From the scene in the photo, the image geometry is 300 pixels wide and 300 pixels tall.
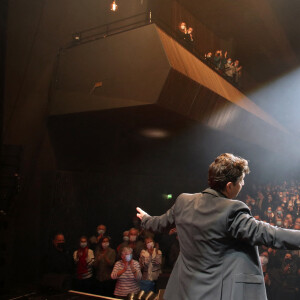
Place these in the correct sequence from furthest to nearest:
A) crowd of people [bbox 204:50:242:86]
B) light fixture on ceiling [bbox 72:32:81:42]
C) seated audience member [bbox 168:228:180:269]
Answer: crowd of people [bbox 204:50:242:86], light fixture on ceiling [bbox 72:32:81:42], seated audience member [bbox 168:228:180:269]

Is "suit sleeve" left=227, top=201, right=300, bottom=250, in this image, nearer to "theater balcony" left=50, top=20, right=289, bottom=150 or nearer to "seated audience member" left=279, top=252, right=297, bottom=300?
"seated audience member" left=279, top=252, right=297, bottom=300

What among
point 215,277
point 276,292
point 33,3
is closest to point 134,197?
point 276,292

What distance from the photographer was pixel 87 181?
7.82 m

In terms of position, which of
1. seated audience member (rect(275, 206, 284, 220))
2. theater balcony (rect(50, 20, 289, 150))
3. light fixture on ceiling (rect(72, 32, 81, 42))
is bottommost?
seated audience member (rect(275, 206, 284, 220))

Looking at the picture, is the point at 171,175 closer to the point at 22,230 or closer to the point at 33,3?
the point at 22,230

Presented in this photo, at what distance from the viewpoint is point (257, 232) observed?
1646 mm

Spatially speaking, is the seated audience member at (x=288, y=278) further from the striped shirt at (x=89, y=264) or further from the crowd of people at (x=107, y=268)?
the striped shirt at (x=89, y=264)

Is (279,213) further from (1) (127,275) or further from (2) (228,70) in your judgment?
(1) (127,275)

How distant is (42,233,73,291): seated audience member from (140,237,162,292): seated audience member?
1327 mm

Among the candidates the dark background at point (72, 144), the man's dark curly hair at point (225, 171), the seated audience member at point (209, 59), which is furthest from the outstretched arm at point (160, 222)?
the seated audience member at point (209, 59)

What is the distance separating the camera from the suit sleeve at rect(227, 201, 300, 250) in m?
1.61

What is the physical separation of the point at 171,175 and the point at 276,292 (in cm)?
576

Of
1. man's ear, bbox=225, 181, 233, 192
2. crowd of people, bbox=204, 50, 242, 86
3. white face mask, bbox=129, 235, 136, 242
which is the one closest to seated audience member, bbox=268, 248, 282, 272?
white face mask, bbox=129, 235, 136, 242

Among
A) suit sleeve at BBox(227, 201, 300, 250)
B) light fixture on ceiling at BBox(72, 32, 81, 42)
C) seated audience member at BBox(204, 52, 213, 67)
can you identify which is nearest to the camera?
suit sleeve at BBox(227, 201, 300, 250)
